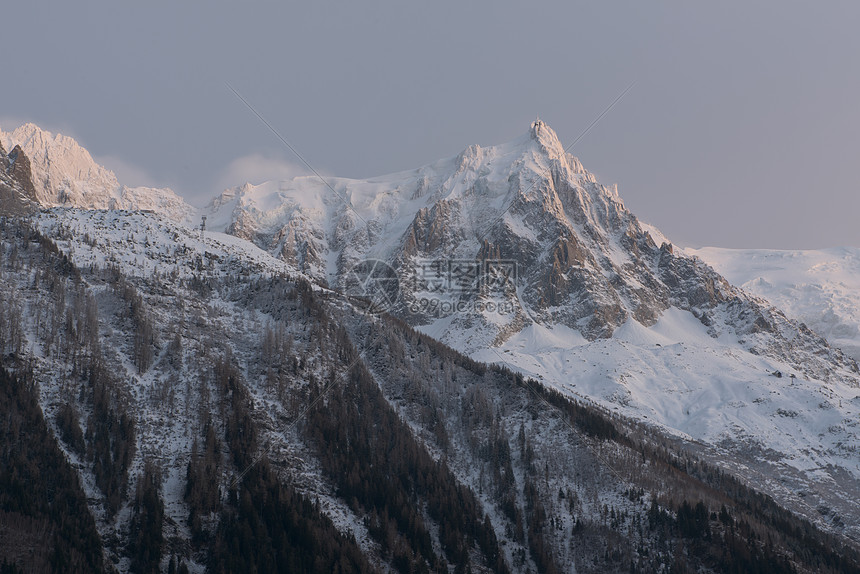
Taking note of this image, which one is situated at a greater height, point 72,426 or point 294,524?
point 72,426

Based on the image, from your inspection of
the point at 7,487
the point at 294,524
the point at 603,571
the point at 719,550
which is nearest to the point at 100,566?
the point at 7,487

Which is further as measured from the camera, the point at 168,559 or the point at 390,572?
the point at 390,572

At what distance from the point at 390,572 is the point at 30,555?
246 ft

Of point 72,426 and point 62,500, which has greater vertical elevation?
point 72,426

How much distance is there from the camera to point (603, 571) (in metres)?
196

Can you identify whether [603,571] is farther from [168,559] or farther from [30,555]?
[30,555]

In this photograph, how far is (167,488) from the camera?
190 m

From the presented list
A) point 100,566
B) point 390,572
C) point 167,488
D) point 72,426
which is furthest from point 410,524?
point 72,426

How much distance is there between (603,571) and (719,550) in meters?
27.4

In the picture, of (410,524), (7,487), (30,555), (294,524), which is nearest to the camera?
(30,555)

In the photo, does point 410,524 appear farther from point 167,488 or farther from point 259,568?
point 167,488

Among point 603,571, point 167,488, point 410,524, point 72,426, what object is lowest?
point 603,571

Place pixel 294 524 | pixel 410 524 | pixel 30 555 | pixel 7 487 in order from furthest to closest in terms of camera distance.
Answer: pixel 410 524
pixel 294 524
pixel 7 487
pixel 30 555

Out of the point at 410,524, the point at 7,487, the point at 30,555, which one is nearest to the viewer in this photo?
the point at 30,555
